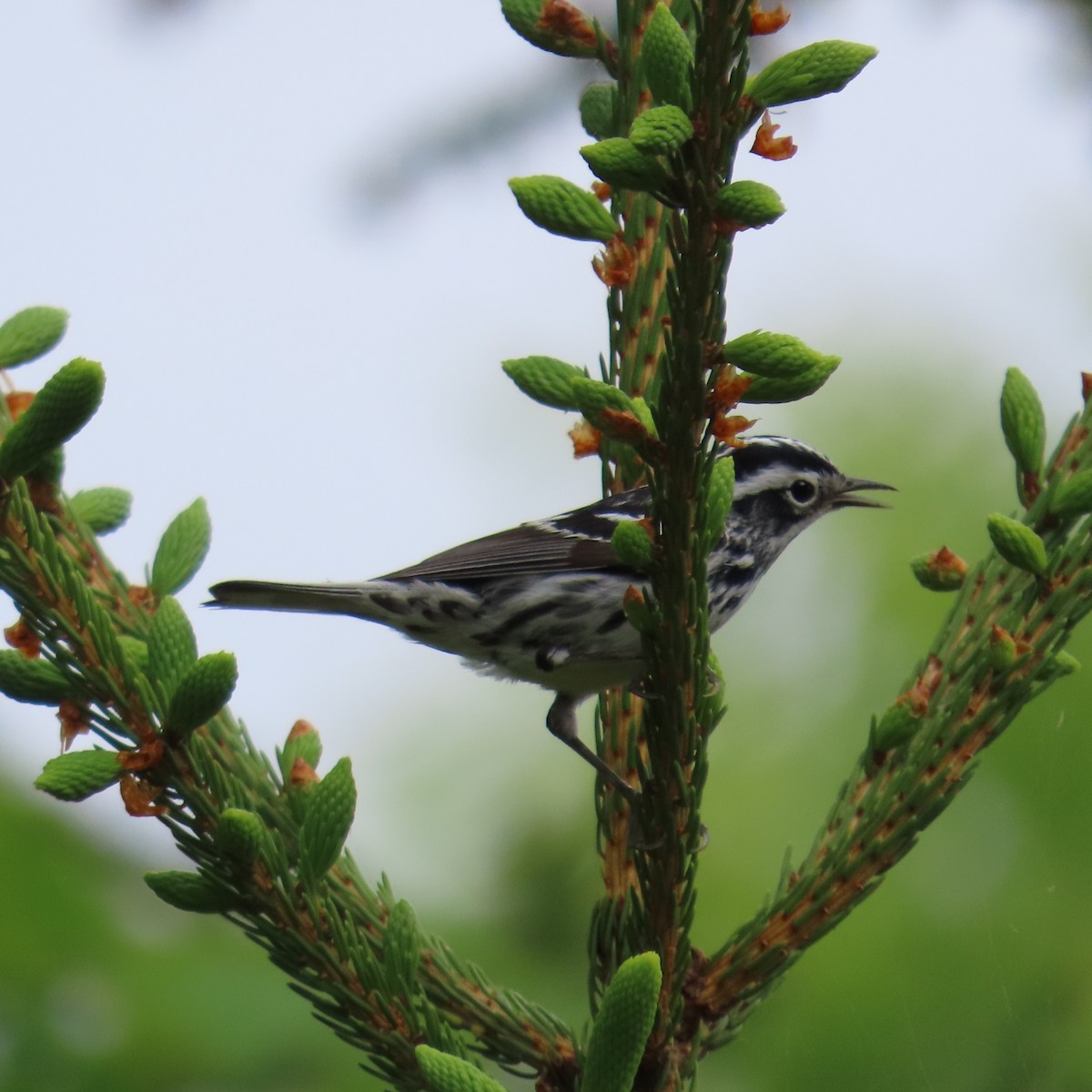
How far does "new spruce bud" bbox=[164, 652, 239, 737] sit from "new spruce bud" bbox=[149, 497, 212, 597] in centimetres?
58

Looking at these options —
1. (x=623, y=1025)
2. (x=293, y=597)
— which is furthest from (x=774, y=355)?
(x=293, y=597)

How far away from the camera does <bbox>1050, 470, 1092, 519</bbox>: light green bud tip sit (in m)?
1.95

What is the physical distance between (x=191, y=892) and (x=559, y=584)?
2.33 meters

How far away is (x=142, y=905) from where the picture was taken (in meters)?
2.91

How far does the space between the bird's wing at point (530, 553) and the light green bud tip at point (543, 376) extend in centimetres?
211

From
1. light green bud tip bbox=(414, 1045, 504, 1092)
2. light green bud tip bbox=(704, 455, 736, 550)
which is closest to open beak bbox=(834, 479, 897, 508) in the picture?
light green bud tip bbox=(704, 455, 736, 550)

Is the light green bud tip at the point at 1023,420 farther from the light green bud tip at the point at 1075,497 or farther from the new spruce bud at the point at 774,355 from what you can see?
the new spruce bud at the point at 774,355

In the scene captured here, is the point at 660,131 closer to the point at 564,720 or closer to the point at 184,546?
the point at 184,546

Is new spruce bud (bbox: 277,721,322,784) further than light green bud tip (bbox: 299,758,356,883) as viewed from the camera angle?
Yes

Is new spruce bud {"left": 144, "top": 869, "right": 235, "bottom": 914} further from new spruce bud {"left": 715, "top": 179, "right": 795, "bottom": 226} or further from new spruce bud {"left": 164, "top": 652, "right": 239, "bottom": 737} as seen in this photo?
new spruce bud {"left": 715, "top": 179, "right": 795, "bottom": 226}

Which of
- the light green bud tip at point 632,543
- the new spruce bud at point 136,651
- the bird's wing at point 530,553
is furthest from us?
the bird's wing at point 530,553

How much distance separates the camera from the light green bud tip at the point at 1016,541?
1.86 meters

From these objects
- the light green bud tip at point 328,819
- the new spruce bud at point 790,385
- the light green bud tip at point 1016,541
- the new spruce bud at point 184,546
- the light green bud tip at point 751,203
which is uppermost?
the new spruce bud at point 184,546

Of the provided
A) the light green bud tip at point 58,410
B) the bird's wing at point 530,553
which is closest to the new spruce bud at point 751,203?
the light green bud tip at point 58,410
